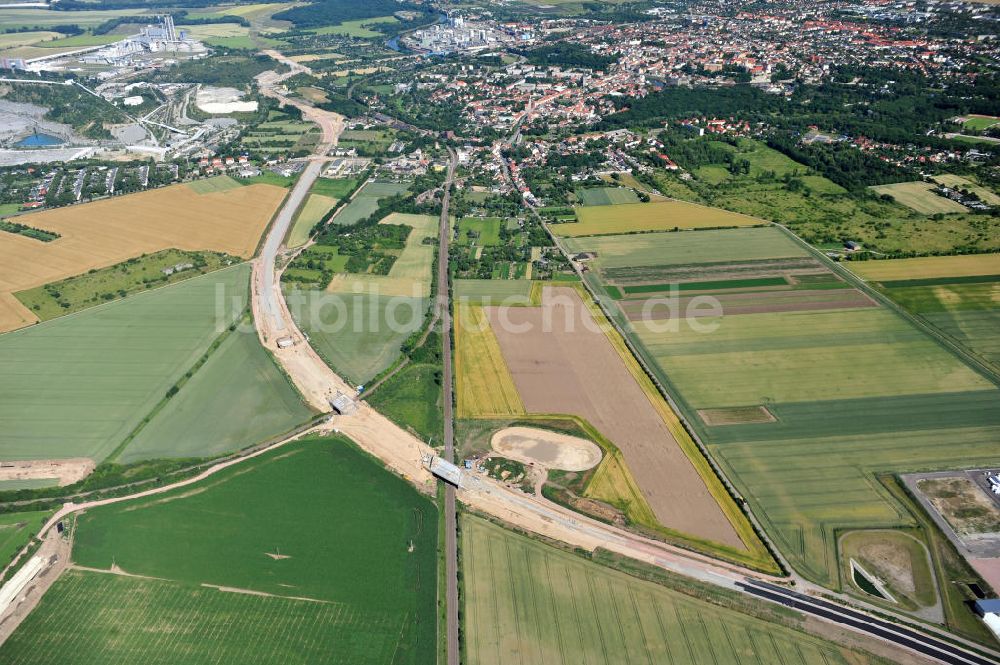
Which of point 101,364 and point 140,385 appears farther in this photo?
point 101,364

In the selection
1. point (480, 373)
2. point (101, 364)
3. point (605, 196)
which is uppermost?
point (605, 196)

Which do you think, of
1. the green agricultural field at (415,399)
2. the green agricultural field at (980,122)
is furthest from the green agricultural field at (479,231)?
the green agricultural field at (980,122)

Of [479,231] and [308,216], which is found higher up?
[479,231]

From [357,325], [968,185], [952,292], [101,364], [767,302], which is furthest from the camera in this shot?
[968,185]

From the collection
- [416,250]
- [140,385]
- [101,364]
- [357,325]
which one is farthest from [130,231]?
[357,325]

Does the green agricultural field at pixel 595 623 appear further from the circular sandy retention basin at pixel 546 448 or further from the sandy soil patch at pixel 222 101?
the sandy soil patch at pixel 222 101

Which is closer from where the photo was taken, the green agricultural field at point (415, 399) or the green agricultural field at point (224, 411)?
the green agricultural field at point (224, 411)

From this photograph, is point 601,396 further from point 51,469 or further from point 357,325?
point 51,469
